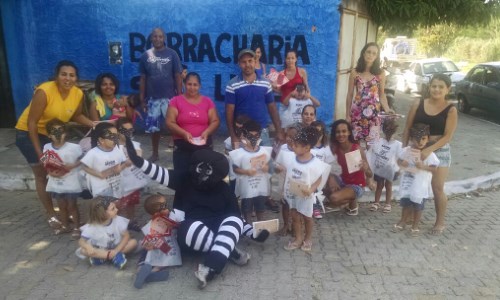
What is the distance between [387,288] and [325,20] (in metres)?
5.04

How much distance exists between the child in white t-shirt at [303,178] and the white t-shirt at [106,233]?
1.62 metres

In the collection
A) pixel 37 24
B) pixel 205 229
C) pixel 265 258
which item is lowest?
pixel 265 258

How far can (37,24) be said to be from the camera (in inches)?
307

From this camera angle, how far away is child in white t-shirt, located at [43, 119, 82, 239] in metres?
4.13

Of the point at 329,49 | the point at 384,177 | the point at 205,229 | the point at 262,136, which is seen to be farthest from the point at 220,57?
the point at 205,229

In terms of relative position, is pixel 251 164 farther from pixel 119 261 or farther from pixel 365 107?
A: pixel 365 107

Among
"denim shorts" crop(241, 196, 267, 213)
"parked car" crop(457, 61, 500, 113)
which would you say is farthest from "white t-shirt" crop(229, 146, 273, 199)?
"parked car" crop(457, 61, 500, 113)

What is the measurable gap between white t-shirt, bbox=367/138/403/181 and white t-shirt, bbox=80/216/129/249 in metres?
2.92

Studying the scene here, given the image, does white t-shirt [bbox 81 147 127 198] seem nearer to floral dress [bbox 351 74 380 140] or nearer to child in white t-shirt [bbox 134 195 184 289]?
child in white t-shirt [bbox 134 195 184 289]

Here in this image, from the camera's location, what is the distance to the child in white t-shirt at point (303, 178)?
3.98 metres

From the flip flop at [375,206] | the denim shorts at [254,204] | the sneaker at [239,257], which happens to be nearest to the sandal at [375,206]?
the flip flop at [375,206]

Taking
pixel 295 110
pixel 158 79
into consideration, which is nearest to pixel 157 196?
pixel 295 110

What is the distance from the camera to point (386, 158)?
4.86 metres

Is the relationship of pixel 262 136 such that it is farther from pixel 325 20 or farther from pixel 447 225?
pixel 325 20
